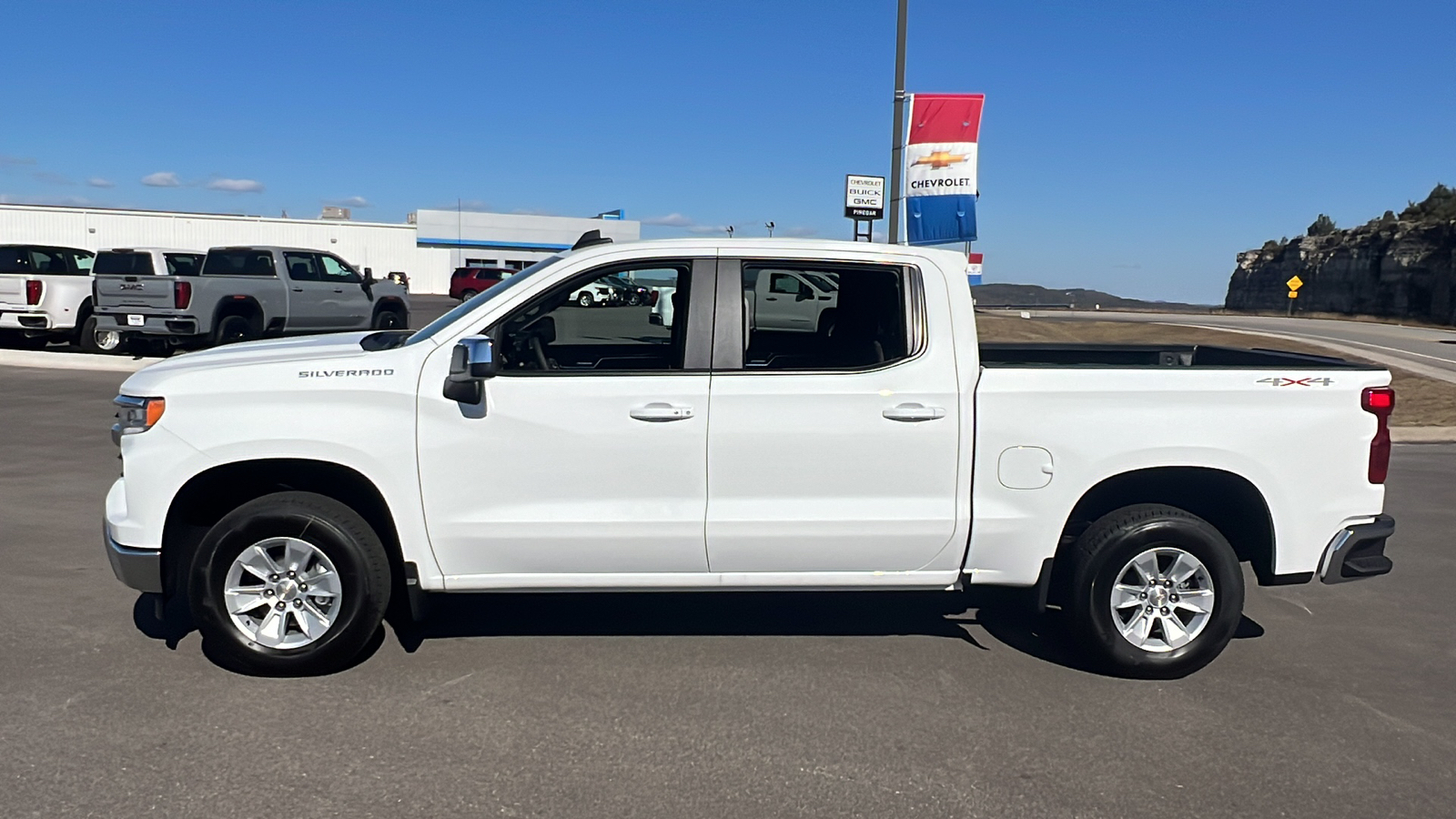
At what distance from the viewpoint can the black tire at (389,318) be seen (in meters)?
22.6

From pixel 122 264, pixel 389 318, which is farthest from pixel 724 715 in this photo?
pixel 389 318

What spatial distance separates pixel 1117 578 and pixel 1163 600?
0.79ft

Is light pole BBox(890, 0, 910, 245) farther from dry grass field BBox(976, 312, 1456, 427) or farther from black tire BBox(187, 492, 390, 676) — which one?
black tire BBox(187, 492, 390, 676)

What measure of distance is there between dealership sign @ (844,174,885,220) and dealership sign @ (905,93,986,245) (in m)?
3.26

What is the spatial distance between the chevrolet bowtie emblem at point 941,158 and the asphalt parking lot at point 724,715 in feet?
32.5

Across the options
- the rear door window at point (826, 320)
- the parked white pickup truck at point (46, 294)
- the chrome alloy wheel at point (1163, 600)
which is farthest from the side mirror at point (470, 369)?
the parked white pickup truck at point (46, 294)

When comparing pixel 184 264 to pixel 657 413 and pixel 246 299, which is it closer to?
pixel 246 299

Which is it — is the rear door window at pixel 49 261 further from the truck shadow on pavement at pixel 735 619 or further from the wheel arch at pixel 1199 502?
the wheel arch at pixel 1199 502

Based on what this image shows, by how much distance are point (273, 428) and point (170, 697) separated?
1.14 meters

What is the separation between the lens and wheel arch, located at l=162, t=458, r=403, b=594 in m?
4.58

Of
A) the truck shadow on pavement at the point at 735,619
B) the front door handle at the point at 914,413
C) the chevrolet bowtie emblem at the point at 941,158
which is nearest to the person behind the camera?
the front door handle at the point at 914,413

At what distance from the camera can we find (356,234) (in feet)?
222

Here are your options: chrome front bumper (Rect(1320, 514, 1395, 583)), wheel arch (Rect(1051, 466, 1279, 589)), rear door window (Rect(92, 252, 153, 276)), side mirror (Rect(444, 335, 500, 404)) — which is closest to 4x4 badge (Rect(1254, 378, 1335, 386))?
wheel arch (Rect(1051, 466, 1279, 589))

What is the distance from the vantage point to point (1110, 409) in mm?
4734
